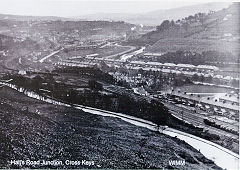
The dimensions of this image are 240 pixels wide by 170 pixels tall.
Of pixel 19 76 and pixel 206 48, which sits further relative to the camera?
pixel 206 48

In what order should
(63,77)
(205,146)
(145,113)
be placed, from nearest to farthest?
1. (205,146)
2. (145,113)
3. (63,77)

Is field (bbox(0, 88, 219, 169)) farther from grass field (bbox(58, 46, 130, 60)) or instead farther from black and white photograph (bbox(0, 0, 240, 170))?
grass field (bbox(58, 46, 130, 60))

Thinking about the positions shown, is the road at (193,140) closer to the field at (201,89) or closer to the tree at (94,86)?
the tree at (94,86)

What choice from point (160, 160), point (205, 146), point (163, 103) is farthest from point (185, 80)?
point (160, 160)

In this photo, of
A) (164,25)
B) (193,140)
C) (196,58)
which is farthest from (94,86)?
(164,25)

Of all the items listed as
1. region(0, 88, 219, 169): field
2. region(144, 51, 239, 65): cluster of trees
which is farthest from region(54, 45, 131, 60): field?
region(0, 88, 219, 169): field

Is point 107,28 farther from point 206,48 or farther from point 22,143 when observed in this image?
point 22,143
